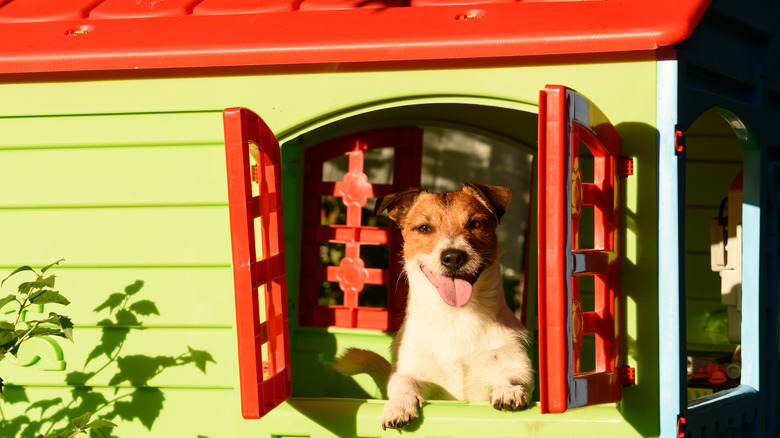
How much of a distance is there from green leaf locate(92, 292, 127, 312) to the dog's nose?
4.95 feet

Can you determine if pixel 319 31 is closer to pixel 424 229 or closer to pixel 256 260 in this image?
pixel 256 260

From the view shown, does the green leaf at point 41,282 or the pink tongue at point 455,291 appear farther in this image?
the pink tongue at point 455,291

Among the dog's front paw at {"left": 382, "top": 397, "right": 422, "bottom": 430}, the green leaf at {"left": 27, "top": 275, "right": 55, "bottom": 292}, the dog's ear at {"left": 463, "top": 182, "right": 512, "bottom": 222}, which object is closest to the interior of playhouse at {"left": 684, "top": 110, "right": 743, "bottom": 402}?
the dog's ear at {"left": 463, "top": 182, "right": 512, "bottom": 222}

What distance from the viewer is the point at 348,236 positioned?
519cm

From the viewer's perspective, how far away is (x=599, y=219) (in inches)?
147

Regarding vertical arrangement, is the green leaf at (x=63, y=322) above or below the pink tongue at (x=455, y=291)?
below

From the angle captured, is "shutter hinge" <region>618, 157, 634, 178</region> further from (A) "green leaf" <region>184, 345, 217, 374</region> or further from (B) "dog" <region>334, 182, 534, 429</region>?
(A) "green leaf" <region>184, 345, 217, 374</region>

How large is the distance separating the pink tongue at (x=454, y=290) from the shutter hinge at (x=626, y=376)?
885 mm

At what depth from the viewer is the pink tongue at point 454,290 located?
4359mm

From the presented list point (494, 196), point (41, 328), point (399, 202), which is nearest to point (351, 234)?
point (399, 202)

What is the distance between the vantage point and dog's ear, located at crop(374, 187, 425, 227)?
4629 mm

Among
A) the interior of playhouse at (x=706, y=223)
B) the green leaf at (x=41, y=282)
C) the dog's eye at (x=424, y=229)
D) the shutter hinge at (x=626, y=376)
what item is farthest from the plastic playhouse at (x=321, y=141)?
the dog's eye at (x=424, y=229)

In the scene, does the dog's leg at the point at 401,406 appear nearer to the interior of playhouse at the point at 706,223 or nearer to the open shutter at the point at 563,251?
the open shutter at the point at 563,251

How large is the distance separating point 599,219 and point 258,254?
1.53 m
